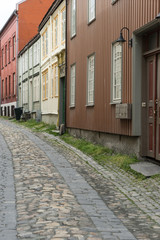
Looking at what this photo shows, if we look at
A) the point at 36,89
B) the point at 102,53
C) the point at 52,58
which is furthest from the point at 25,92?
the point at 102,53

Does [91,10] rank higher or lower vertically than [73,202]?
higher

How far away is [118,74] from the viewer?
1172 cm

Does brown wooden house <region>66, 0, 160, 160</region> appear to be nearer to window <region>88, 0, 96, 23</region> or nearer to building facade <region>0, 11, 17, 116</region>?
window <region>88, 0, 96, 23</region>

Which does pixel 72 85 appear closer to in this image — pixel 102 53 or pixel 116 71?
pixel 102 53

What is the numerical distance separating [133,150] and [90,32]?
5723mm

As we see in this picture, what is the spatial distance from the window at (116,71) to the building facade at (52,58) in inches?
307

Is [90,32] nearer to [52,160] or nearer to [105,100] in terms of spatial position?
[105,100]

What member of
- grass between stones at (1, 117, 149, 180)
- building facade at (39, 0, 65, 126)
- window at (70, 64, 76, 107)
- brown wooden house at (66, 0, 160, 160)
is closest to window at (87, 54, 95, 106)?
brown wooden house at (66, 0, 160, 160)

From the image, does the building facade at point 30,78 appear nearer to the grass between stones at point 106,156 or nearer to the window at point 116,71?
the grass between stones at point 106,156

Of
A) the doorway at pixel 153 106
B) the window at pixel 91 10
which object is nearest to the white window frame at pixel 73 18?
the window at pixel 91 10

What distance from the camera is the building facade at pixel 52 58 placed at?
818 inches

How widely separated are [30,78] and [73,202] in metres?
26.1

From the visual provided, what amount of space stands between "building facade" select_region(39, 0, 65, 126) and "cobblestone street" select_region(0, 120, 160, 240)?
35.3 ft

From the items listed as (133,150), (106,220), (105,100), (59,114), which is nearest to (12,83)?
(59,114)
